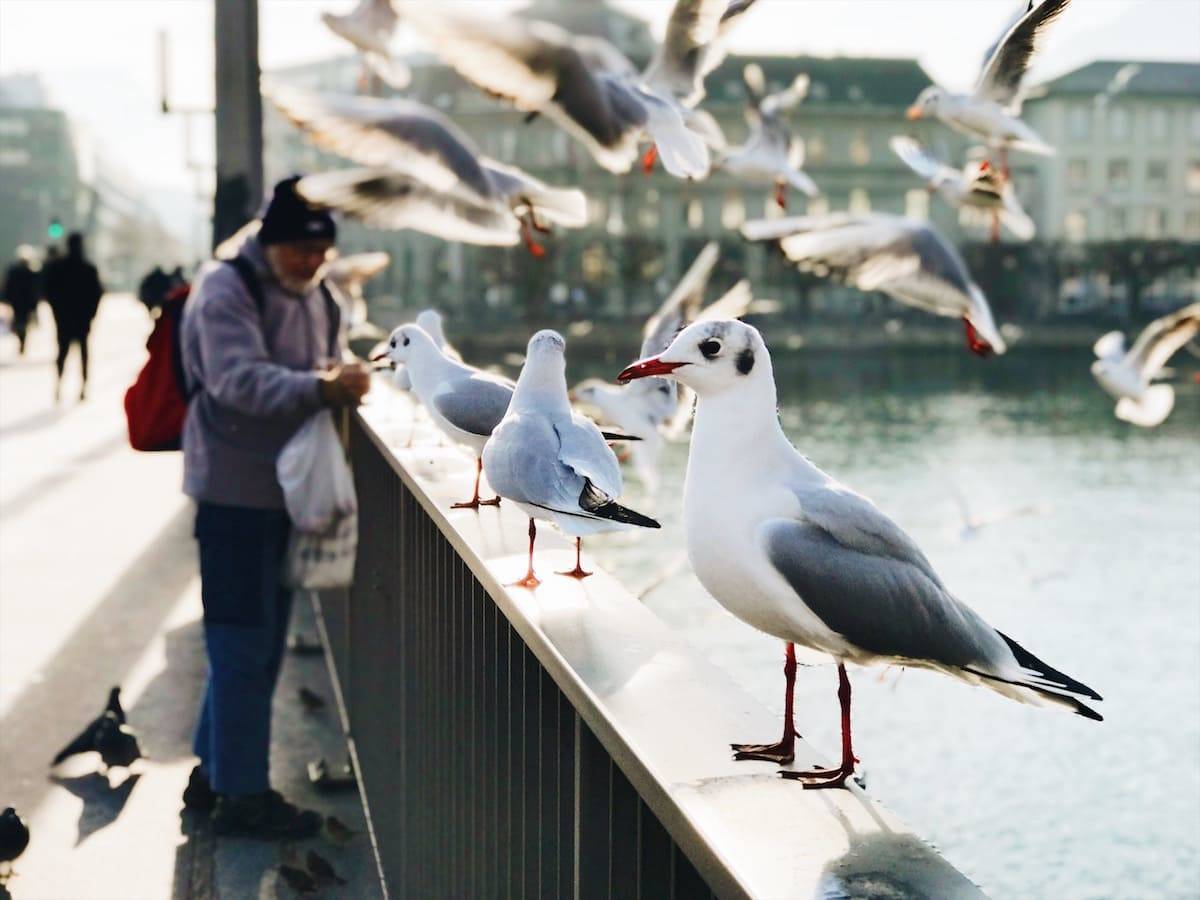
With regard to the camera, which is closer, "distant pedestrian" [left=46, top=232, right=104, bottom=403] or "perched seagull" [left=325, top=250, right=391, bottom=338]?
"perched seagull" [left=325, top=250, right=391, bottom=338]

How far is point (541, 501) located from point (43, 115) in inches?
4944

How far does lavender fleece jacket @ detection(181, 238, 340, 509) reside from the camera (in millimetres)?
4434

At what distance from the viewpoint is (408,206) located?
17.1 feet

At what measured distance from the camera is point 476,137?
7156cm

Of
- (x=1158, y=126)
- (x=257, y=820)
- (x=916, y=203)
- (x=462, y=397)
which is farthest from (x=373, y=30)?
(x=1158, y=126)

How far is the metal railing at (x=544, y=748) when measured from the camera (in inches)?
65.8

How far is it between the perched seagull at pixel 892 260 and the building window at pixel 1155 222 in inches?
3424

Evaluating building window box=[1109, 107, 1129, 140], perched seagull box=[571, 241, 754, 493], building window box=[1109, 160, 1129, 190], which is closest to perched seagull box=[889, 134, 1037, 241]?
perched seagull box=[571, 241, 754, 493]

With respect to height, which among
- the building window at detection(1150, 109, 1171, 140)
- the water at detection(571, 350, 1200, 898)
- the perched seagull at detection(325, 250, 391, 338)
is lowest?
the water at detection(571, 350, 1200, 898)

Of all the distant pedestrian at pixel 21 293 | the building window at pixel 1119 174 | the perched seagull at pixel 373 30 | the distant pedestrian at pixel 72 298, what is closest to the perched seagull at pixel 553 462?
the perched seagull at pixel 373 30

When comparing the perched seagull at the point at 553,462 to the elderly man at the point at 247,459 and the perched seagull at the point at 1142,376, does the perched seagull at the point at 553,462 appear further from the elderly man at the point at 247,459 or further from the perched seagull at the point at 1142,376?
the perched seagull at the point at 1142,376

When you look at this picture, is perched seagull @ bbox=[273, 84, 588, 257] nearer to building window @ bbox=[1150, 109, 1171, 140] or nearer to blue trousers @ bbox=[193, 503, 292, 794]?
blue trousers @ bbox=[193, 503, 292, 794]

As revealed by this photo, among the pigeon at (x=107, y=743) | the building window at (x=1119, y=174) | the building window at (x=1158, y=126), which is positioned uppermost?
the building window at (x=1158, y=126)

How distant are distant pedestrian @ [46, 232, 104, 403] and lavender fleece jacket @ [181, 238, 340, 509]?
15098 millimetres
